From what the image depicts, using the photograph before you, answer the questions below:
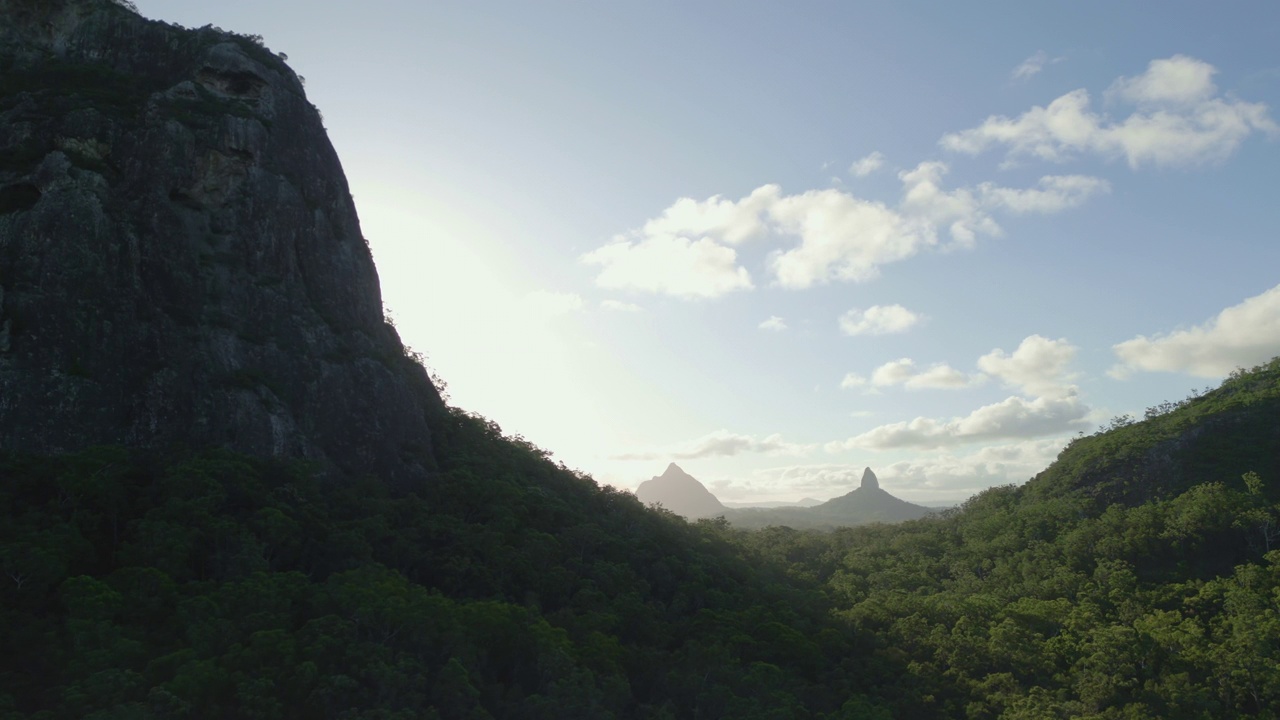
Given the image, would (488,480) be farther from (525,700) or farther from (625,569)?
(525,700)

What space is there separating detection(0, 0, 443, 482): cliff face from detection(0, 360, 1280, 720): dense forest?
244 cm

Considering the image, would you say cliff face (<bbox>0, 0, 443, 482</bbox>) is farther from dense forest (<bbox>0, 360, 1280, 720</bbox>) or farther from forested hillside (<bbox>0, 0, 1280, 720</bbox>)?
dense forest (<bbox>0, 360, 1280, 720</bbox>)

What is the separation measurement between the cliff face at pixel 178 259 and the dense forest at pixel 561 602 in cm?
244

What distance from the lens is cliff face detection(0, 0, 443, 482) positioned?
30.5m

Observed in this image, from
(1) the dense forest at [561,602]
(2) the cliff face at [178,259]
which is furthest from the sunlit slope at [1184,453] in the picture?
(2) the cliff face at [178,259]

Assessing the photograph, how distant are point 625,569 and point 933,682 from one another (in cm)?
1564

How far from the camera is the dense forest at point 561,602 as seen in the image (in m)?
23.5

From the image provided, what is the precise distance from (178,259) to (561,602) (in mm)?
24029

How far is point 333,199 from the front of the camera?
44938 millimetres

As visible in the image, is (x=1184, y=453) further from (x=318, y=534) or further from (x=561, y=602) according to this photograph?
(x=318, y=534)

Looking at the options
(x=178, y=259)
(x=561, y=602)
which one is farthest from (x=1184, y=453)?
(x=178, y=259)

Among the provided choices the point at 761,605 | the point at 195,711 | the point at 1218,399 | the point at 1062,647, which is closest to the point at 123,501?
the point at 195,711

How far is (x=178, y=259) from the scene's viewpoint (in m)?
35.2

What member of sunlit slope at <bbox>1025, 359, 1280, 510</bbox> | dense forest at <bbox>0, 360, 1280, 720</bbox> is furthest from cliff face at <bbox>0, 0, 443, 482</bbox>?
sunlit slope at <bbox>1025, 359, 1280, 510</bbox>
